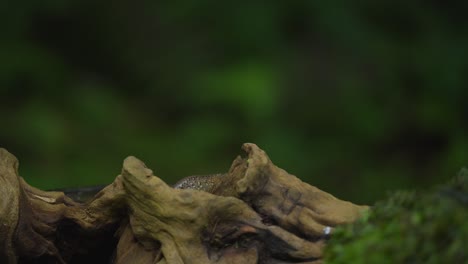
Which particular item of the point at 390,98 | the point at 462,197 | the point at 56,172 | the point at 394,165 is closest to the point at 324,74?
the point at 390,98

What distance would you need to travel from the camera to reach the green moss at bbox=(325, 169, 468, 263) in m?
1.04

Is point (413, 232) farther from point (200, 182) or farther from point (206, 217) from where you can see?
point (200, 182)

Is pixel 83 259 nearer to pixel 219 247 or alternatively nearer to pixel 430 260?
pixel 219 247

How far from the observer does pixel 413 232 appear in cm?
107

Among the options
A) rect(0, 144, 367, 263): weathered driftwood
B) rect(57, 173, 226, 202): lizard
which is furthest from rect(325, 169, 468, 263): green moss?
rect(57, 173, 226, 202): lizard

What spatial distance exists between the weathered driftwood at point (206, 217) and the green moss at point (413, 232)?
11 centimetres

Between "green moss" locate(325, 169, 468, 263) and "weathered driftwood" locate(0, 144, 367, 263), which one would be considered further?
"weathered driftwood" locate(0, 144, 367, 263)

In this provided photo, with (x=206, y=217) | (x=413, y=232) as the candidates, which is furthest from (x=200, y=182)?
(x=413, y=232)

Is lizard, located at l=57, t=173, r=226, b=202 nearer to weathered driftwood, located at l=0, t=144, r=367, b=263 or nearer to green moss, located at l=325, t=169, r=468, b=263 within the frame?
weathered driftwood, located at l=0, t=144, r=367, b=263

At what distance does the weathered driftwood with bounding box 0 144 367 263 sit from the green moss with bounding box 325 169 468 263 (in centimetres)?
11

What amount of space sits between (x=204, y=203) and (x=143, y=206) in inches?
4.7

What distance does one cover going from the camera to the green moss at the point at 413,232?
104 centimetres

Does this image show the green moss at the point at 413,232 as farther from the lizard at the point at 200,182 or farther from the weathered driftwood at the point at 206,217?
the lizard at the point at 200,182

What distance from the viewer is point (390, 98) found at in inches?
123
